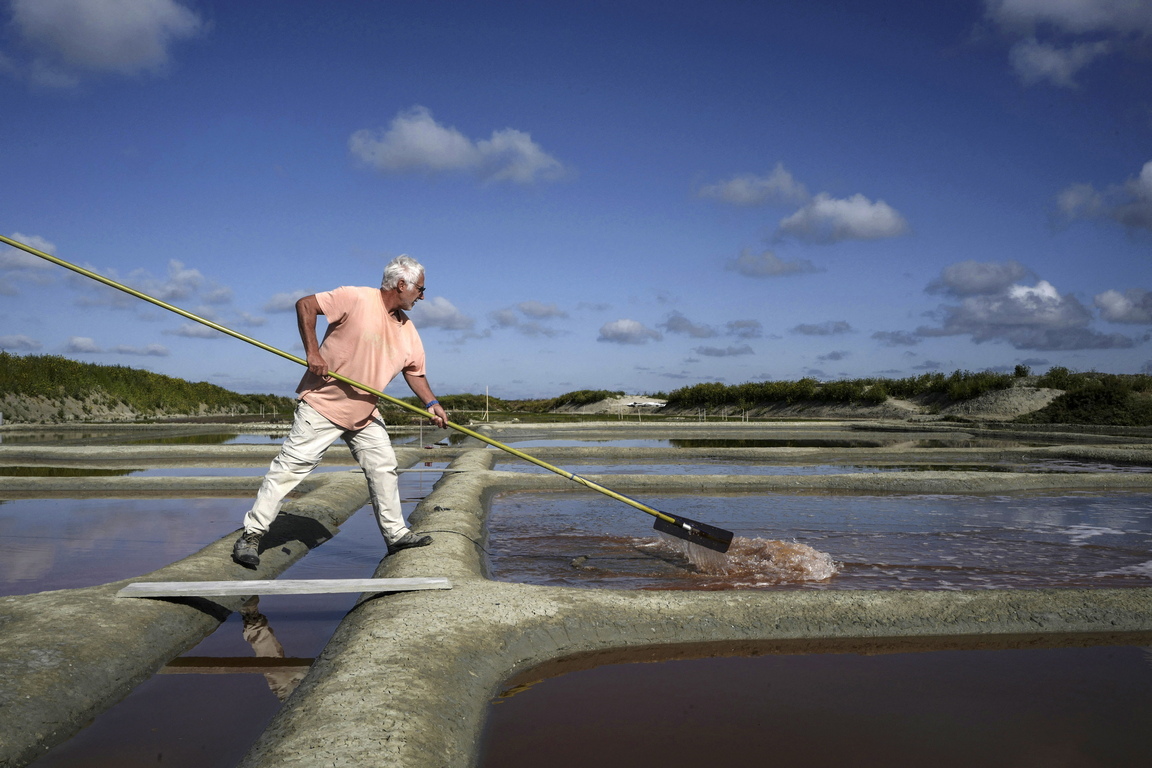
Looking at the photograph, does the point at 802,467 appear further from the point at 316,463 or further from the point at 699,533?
the point at 316,463

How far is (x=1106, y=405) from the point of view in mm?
25047

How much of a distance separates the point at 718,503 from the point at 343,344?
425 cm

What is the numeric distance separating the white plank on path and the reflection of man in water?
0.61 feet

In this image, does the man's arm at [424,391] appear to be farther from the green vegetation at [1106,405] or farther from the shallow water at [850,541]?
the green vegetation at [1106,405]

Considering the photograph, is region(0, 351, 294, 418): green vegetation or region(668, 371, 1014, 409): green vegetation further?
region(668, 371, 1014, 409): green vegetation

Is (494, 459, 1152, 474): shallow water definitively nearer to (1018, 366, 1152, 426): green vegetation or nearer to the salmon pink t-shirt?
the salmon pink t-shirt

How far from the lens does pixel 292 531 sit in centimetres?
484

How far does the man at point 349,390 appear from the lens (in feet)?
12.4

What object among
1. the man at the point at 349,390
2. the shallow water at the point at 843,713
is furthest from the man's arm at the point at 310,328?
the shallow water at the point at 843,713

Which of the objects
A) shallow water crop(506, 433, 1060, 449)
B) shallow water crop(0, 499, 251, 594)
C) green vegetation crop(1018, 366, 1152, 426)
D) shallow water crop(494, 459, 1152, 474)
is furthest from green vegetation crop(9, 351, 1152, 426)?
shallow water crop(0, 499, 251, 594)

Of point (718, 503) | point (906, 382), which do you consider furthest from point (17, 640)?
point (906, 382)

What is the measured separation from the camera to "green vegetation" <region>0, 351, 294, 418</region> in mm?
29312

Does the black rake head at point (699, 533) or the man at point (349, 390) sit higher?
the man at point (349, 390)

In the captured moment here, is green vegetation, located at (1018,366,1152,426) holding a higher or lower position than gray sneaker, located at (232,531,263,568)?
higher
